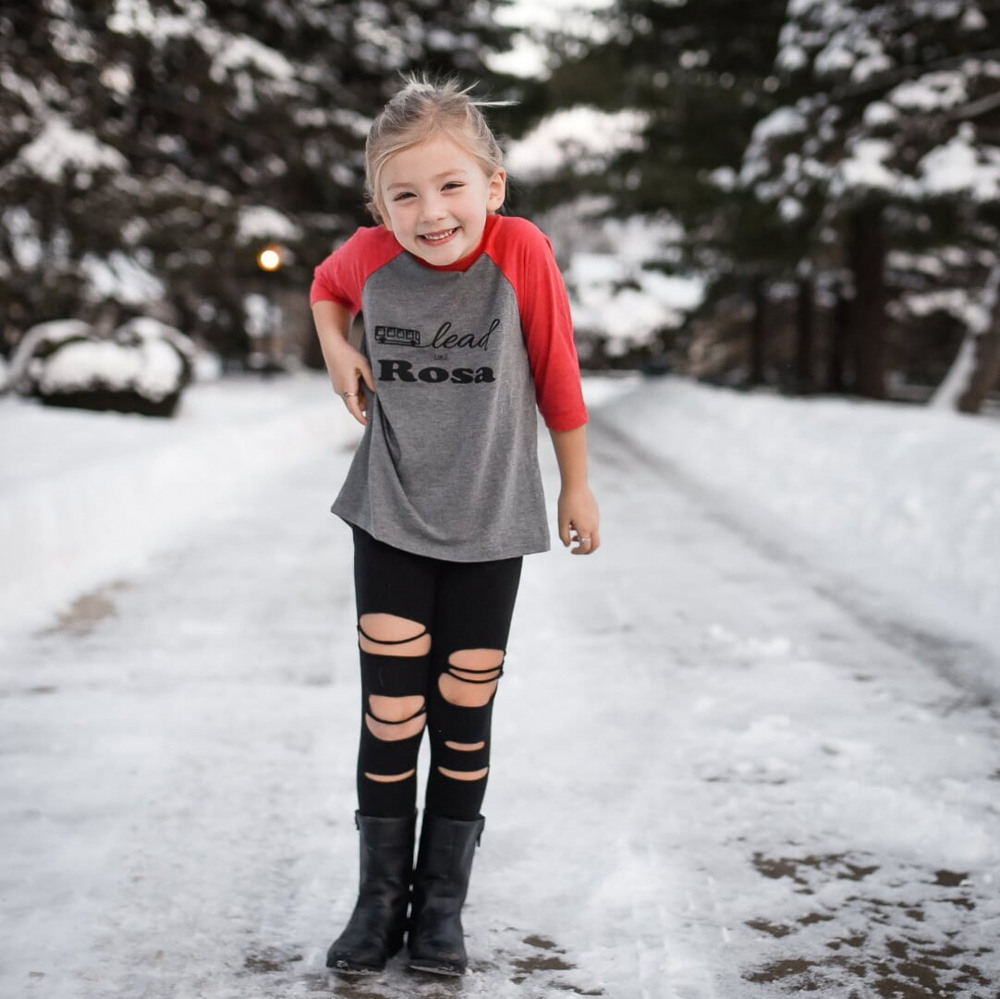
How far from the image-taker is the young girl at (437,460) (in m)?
2.27

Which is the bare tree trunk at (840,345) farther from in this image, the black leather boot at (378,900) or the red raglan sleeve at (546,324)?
the black leather boot at (378,900)

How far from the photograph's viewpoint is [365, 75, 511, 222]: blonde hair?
222 cm

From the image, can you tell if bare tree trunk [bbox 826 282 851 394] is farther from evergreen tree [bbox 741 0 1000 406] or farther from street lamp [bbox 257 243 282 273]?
street lamp [bbox 257 243 282 273]

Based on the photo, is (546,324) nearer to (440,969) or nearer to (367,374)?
(367,374)

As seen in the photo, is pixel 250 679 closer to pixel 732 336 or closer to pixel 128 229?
pixel 128 229

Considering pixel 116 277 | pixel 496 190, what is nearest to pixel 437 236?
pixel 496 190

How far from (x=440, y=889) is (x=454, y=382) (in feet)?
3.68

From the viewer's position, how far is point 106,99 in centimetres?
1416

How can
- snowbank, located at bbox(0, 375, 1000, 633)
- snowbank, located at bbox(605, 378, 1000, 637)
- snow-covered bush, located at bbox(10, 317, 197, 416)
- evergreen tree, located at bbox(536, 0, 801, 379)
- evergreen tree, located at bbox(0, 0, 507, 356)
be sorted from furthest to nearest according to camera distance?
1. evergreen tree, located at bbox(536, 0, 801, 379)
2. snow-covered bush, located at bbox(10, 317, 197, 416)
3. evergreen tree, located at bbox(0, 0, 507, 356)
4. snowbank, located at bbox(605, 378, 1000, 637)
5. snowbank, located at bbox(0, 375, 1000, 633)

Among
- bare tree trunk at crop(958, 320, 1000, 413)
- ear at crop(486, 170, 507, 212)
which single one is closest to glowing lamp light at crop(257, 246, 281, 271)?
ear at crop(486, 170, 507, 212)

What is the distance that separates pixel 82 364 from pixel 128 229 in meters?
2.50

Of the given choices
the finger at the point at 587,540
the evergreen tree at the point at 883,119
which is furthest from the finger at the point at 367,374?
the evergreen tree at the point at 883,119

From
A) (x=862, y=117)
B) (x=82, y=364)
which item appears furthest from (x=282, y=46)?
(x=862, y=117)

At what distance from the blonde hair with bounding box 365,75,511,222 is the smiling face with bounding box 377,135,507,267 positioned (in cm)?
2
